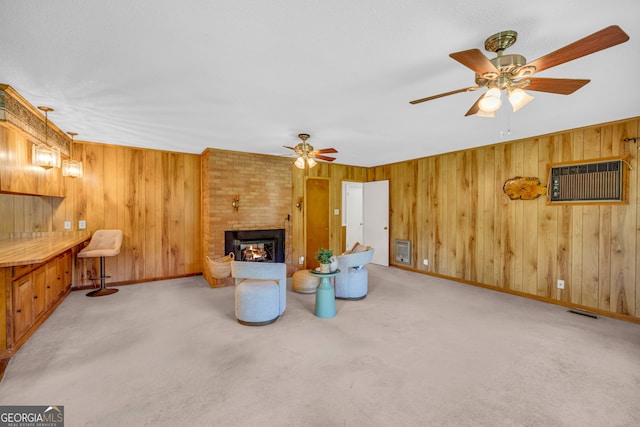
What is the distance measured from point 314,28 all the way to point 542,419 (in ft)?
9.54

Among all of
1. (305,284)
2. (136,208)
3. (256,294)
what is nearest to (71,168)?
(136,208)

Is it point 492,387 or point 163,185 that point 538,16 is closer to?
point 492,387

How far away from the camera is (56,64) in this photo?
212 centimetres

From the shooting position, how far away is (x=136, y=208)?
4.88 metres

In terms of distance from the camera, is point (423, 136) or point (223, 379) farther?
point (423, 136)

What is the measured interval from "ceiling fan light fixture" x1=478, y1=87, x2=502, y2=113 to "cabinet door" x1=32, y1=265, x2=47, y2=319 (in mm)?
4531

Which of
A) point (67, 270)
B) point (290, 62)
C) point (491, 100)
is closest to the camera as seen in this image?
point (491, 100)

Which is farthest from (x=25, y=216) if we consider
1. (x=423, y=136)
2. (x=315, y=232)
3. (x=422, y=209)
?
(x=422, y=209)

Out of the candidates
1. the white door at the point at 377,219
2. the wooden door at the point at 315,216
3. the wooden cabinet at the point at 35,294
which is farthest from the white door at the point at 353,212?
the wooden cabinet at the point at 35,294

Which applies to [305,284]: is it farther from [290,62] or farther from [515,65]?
[515,65]

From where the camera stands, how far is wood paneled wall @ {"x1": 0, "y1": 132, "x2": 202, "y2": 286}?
4457 millimetres

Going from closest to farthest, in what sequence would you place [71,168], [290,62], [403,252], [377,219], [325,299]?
[290,62] < [325,299] < [71,168] < [403,252] < [377,219]

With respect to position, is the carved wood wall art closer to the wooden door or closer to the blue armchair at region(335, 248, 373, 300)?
the blue armchair at region(335, 248, 373, 300)

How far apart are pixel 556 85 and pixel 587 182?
2672 mm
